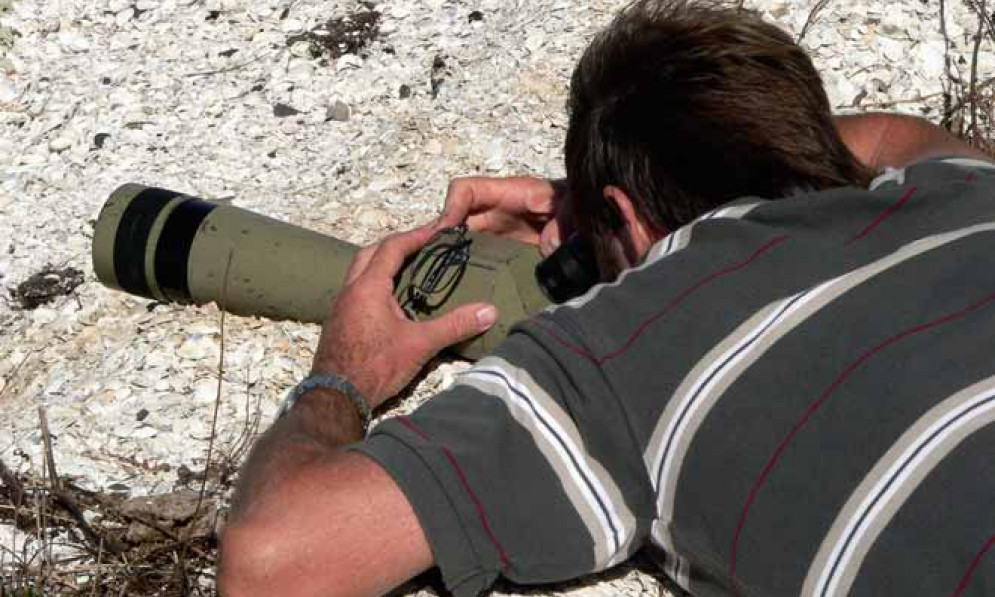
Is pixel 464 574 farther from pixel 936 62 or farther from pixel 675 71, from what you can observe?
pixel 936 62

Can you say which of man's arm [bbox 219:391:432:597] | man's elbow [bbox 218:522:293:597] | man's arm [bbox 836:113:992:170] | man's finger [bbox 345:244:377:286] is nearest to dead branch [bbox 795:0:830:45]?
man's arm [bbox 836:113:992:170]

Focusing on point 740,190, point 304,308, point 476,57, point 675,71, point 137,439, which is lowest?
point 137,439

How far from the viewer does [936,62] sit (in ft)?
A: 11.0

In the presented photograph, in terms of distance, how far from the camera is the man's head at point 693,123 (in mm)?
2129

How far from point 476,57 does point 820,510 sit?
1.96m

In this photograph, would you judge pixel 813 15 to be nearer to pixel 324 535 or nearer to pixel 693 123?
pixel 693 123

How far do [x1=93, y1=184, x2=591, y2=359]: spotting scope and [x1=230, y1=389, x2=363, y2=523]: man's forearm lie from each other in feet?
0.93

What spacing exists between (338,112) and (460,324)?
1151 mm

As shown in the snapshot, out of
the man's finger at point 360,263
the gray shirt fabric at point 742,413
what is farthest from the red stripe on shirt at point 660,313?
the man's finger at point 360,263

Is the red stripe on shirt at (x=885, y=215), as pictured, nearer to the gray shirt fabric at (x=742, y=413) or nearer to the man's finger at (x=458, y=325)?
the gray shirt fabric at (x=742, y=413)

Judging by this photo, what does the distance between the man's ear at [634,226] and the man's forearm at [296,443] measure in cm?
53

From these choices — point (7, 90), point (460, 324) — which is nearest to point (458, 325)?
point (460, 324)

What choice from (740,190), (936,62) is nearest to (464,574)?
(740,190)

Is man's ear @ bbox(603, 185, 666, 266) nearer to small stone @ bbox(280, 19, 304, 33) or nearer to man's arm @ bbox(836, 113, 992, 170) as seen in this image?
man's arm @ bbox(836, 113, 992, 170)
